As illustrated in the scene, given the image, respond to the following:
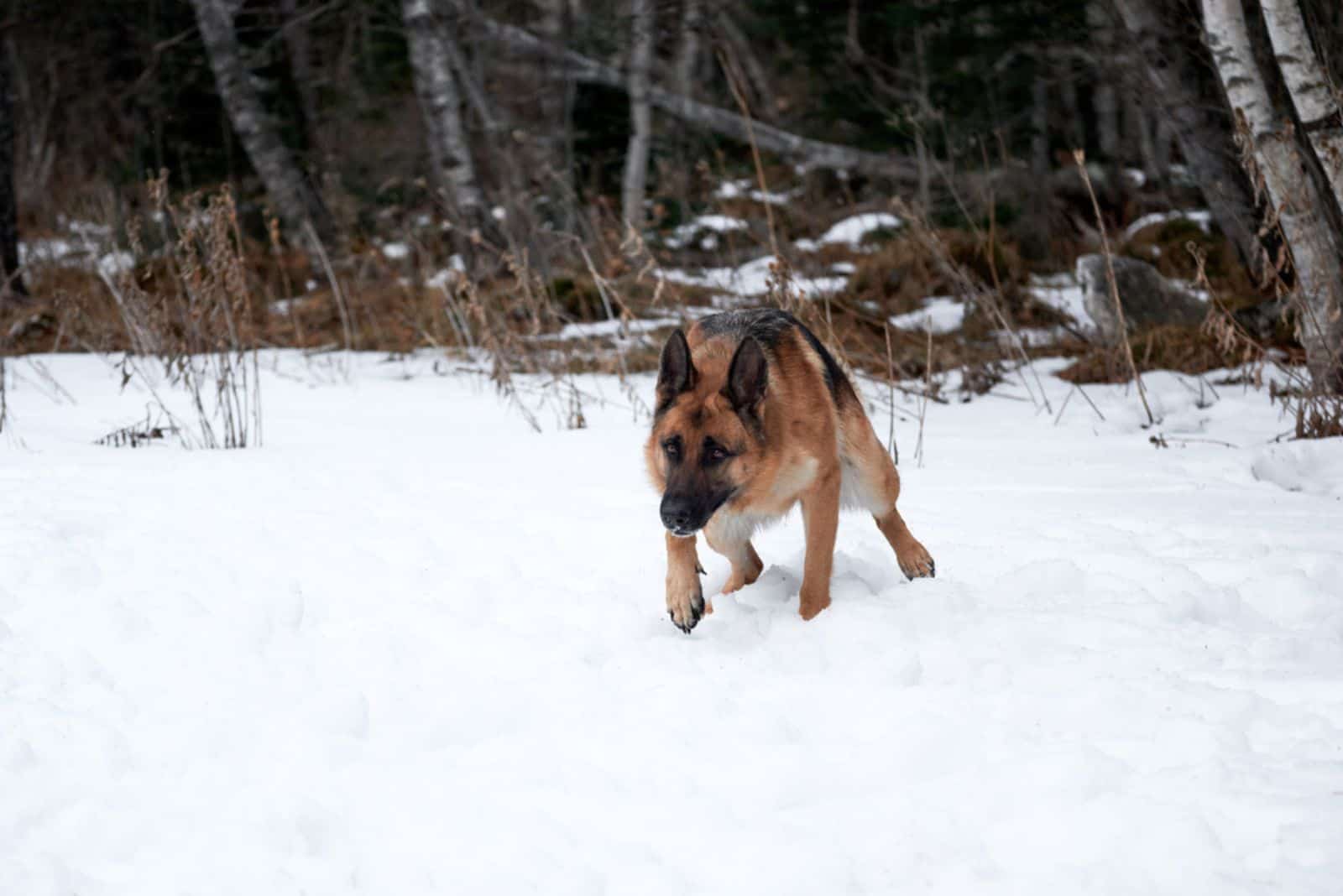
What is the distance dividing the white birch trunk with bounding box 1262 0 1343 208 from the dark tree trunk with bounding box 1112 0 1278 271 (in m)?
2.82

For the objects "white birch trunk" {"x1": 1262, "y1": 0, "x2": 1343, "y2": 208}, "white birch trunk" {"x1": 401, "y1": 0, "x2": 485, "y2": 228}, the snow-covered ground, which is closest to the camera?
the snow-covered ground

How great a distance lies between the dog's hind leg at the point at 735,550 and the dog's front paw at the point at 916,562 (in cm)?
61

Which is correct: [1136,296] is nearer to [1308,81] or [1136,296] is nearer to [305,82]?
[1308,81]

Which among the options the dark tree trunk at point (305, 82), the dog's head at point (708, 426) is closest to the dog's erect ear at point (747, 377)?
the dog's head at point (708, 426)

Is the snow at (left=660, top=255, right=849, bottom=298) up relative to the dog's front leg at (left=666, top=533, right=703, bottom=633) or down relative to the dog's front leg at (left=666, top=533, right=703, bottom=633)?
up

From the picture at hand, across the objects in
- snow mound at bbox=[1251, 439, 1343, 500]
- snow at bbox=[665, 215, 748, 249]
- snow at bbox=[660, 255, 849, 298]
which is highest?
snow at bbox=[665, 215, 748, 249]

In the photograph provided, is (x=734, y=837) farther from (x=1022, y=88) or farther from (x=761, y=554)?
(x=1022, y=88)

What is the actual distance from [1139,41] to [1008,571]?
23.4 feet

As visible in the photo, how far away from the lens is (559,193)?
49.5 feet

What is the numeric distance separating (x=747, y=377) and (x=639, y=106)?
11.3 m

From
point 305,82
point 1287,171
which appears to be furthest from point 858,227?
point 1287,171

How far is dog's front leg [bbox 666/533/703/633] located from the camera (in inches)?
153

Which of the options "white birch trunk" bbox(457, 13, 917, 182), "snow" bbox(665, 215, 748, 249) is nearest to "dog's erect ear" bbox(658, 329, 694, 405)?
"snow" bbox(665, 215, 748, 249)

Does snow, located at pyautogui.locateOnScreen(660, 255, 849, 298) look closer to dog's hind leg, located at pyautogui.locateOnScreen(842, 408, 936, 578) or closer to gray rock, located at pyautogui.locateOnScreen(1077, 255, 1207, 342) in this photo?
gray rock, located at pyautogui.locateOnScreen(1077, 255, 1207, 342)
